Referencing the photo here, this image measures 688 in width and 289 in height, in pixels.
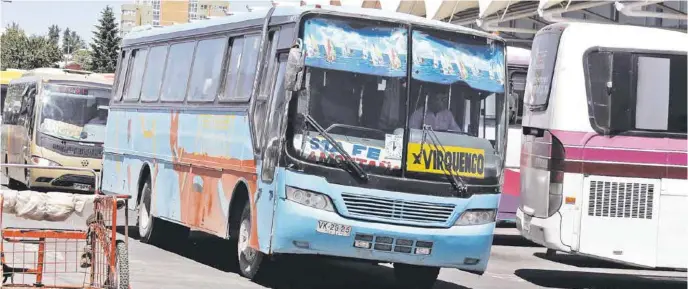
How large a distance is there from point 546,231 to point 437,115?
9.71ft

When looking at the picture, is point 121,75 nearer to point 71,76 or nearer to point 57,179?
point 57,179

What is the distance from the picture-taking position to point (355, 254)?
13.3m

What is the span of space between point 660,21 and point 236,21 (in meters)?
20.7

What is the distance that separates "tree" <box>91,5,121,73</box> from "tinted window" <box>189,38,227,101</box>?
8377cm

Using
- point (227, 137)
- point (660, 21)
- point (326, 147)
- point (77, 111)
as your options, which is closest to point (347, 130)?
point (326, 147)

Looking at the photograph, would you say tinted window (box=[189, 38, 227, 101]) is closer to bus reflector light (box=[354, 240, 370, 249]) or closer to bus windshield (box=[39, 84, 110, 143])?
bus reflector light (box=[354, 240, 370, 249])

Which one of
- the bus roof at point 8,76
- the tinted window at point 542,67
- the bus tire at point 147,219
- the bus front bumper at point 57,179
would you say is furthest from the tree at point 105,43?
the tinted window at point 542,67

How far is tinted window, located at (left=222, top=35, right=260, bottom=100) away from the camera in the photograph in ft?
49.5

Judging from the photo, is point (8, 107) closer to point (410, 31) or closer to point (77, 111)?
point (77, 111)

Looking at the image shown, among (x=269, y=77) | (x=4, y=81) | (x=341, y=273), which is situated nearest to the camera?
(x=269, y=77)

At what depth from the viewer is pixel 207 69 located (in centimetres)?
1684

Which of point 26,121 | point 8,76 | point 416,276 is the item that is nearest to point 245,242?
point 416,276

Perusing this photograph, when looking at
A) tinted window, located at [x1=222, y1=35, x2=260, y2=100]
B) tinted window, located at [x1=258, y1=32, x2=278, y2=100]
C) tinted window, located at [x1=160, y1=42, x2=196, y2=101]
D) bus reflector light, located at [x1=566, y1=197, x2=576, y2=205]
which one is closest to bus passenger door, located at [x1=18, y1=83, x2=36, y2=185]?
tinted window, located at [x1=160, y1=42, x2=196, y2=101]

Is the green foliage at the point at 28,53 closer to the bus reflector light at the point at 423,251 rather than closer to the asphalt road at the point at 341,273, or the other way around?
the asphalt road at the point at 341,273
